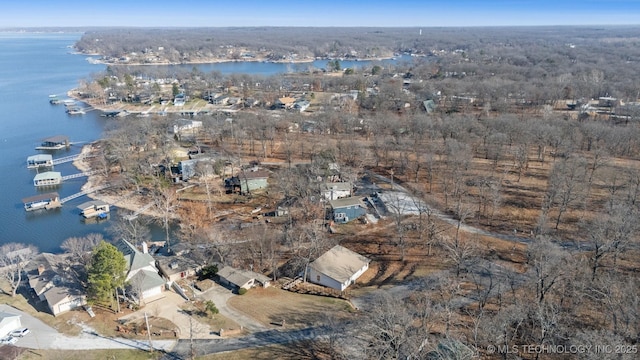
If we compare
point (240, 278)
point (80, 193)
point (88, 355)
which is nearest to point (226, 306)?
point (240, 278)

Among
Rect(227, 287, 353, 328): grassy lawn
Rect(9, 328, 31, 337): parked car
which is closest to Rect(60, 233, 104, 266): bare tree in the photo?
Rect(9, 328, 31, 337): parked car

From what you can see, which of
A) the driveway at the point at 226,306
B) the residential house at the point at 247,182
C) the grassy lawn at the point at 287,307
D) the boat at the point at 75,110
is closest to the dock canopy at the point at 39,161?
the residential house at the point at 247,182

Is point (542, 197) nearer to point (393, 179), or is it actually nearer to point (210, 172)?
point (393, 179)

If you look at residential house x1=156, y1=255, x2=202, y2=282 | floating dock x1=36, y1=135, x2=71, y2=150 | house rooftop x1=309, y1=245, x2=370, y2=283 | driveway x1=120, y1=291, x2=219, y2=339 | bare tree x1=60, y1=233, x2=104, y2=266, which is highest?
floating dock x1=36, y1=135, x2=71, y2=150

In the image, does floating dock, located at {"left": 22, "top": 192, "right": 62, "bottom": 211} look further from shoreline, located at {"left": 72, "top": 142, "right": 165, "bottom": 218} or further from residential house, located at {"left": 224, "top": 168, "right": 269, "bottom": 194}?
residential house, located at {"left": 224, "top": 168, "right": 269, "bottom": 194}

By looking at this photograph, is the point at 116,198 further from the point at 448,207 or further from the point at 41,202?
the point at 448,207

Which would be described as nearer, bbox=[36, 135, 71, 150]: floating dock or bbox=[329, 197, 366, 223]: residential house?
Answer: bbox=[329, 197, 366, 223]: residential house
